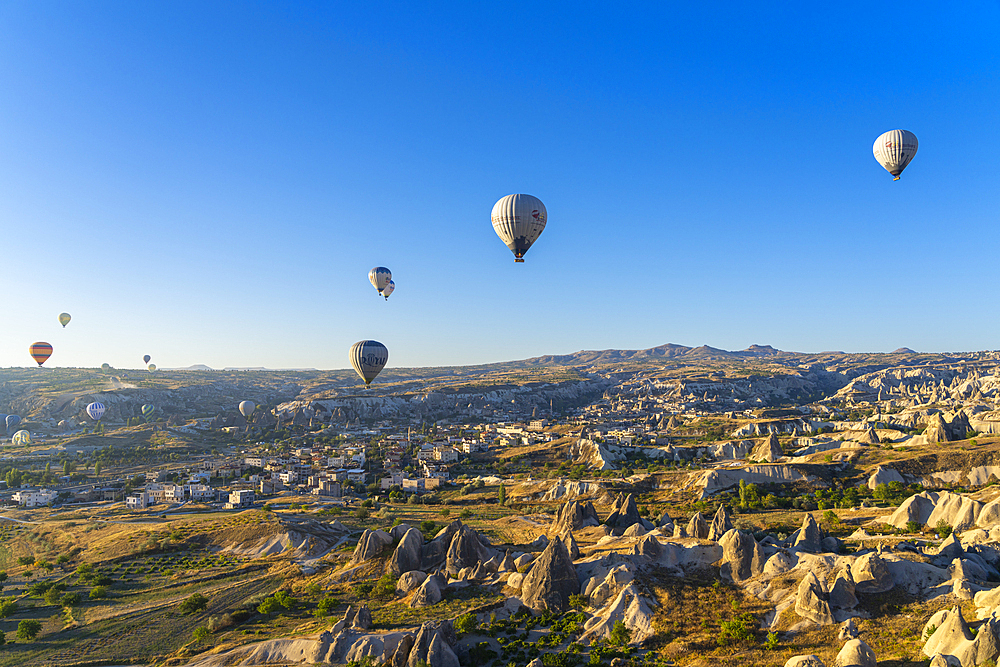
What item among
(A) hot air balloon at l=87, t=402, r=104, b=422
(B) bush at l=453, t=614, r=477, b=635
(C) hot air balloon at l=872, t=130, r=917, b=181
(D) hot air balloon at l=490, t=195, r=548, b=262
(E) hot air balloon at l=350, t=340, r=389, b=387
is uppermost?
(C) hot air balloon at l=872, t=130, r=917, b=181

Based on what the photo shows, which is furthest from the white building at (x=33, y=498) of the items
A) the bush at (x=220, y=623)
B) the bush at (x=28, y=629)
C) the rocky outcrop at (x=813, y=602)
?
the rocky outcrop at (x=813, y=602)

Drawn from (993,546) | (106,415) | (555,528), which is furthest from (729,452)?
(106,415)

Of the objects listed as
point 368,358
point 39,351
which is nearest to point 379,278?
point 368,358

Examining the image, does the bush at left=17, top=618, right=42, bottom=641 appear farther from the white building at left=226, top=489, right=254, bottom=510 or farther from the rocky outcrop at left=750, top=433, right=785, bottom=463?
the rocky outcrop at left=750, top=433, right=785, bottom=463

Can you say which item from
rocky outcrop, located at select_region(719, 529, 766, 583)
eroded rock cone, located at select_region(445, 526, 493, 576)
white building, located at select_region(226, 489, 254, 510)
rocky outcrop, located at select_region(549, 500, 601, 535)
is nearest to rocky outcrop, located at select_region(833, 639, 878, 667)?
rocky outcrop, located at select_region(719, 529, 766, 583)

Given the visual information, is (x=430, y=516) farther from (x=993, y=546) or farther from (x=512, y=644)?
(x=993, y=546)

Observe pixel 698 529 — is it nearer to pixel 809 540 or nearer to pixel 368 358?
pixel 809 540
